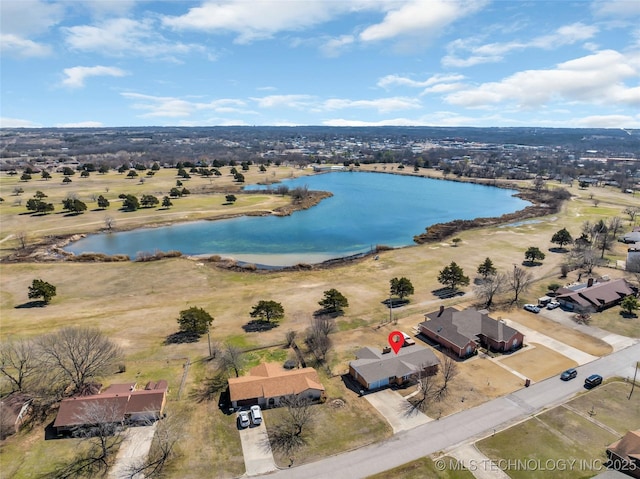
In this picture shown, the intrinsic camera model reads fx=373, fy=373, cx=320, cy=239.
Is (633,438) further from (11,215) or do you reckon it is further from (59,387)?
(11,215)

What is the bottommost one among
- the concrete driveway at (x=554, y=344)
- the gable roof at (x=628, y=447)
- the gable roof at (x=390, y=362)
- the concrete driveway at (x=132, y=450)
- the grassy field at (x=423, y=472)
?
the concrete driveway at (x=132, y=450)

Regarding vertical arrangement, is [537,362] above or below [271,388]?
below

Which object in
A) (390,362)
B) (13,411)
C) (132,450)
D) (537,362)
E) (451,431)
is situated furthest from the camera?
(537,362)

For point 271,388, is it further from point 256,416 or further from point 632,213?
point 632,213

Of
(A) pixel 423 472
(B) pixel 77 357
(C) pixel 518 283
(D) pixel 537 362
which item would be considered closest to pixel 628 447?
(D) pixel 537 362

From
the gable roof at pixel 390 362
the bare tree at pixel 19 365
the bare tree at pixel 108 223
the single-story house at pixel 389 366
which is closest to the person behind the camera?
the bare tree at pixel 19 365

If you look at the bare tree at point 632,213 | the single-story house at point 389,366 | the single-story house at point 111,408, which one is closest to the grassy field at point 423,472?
the single-story house at point 389,366

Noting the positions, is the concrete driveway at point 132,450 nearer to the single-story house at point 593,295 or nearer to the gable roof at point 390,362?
the gable roof at point 390,362
